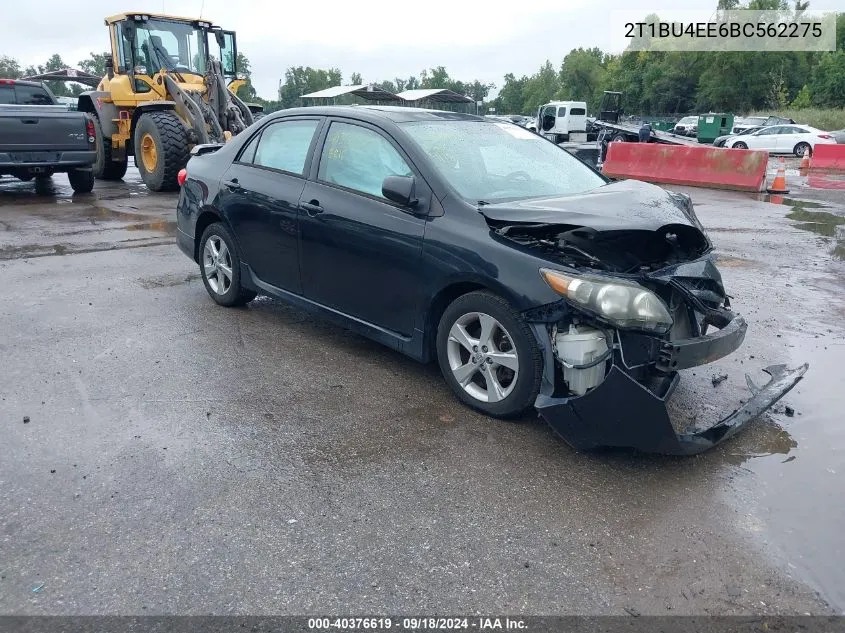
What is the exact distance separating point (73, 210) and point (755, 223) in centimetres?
1091

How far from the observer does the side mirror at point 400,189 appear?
4.09 m

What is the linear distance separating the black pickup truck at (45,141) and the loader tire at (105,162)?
1.45 meters

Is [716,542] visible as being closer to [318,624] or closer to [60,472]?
[318,624]

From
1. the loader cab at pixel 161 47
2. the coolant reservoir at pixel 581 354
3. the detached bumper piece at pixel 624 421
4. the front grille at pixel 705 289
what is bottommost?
the detached bumper piece at pixel 624 421

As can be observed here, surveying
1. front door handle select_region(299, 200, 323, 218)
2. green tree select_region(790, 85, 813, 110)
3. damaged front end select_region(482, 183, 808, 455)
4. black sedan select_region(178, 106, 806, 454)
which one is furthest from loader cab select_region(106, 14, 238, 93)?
green tree select_region(790, 85, 813, 110)

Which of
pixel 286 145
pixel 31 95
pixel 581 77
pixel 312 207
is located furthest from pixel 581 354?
pixel 581 77

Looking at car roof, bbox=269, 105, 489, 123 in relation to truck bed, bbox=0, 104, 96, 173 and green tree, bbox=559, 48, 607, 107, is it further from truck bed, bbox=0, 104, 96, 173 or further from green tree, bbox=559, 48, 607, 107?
green tree, bbox=559, 48, 607, 107

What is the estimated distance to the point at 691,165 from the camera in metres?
16.4

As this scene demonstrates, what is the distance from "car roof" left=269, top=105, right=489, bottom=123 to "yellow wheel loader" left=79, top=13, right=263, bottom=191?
825cm

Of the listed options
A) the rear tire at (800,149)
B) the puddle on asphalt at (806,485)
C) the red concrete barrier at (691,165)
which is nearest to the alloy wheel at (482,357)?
the puddle on asphalt at (806,485)

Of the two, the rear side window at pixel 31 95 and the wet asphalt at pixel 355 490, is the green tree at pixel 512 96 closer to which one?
the rear side window at pixel 31 95

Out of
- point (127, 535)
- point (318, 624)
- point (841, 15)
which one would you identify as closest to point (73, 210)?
point (127, 535)

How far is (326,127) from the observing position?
4977 mm

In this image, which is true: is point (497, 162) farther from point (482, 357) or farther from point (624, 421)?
point (624, 421)
